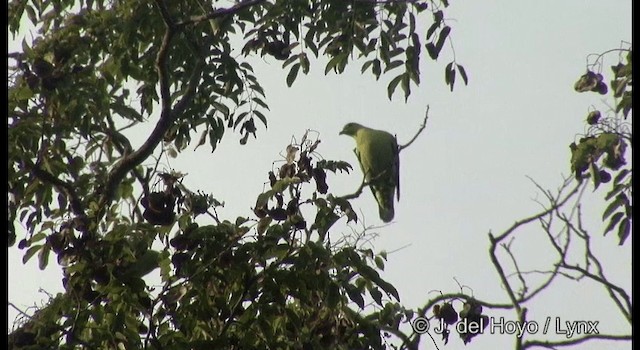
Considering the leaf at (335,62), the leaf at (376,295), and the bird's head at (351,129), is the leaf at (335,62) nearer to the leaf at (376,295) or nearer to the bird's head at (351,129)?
the leaf at (376,295)

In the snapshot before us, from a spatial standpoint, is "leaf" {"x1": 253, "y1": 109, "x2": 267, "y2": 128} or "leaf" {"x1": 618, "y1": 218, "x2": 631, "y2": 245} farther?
"leaf" {"x1": 253, "y1": 109, "x2": 267, "y2": 128}

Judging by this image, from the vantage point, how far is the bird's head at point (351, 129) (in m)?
8.09

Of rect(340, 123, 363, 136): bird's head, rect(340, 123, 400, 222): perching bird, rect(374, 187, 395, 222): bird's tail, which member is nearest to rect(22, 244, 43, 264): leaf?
rect(340, 123, 400, 222): perching bird

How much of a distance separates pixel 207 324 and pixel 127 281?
0.91 ft

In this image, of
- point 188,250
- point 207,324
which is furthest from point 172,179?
point 207,324

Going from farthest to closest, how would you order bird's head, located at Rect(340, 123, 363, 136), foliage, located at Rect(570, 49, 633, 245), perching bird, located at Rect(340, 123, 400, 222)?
bird's head, located at Rect(340, 123, 363, 136) → perching bird, located at Rect(340, 123, 400, 222) → foliage, located at Rect(570, 49, 633, 245)

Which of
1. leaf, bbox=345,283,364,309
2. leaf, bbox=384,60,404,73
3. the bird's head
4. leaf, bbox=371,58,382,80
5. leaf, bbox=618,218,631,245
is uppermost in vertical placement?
the bird's head

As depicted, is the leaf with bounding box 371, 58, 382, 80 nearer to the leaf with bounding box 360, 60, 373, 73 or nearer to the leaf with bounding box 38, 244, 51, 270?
the leaf with bounding box 360, 60, 373, 73

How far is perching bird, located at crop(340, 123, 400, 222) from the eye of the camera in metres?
7.38

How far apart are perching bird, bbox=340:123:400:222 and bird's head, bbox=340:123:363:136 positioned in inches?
14.6

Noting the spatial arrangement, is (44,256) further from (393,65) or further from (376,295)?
(393,65)

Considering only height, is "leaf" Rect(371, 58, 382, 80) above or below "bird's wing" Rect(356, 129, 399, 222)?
below

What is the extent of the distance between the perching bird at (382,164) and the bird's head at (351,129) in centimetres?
37

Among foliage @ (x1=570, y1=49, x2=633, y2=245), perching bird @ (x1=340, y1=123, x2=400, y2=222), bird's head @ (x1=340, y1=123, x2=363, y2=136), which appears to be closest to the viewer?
foliage @ (x1=570, y1=49, x2=633, y2=245)
